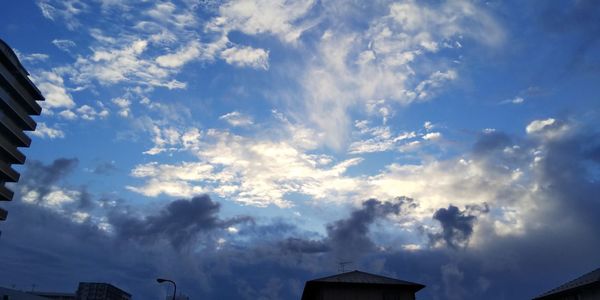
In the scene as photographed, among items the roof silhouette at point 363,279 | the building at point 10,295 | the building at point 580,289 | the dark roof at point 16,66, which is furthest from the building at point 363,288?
the dark roof at point 16,66

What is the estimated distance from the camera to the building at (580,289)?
3684 cm

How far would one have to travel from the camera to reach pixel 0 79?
69.2m

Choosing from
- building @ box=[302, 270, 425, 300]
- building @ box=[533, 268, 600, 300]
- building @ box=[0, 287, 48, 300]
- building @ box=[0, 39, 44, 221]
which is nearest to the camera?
building @ box=[533, 268, 600, 300]

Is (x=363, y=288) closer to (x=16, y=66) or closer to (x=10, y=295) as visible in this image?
(x=10, y=295)

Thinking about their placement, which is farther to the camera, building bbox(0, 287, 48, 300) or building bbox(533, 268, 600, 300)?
building bbox(0, 287, 48, 300)

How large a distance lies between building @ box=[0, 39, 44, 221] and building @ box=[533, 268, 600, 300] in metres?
Result: 79.6

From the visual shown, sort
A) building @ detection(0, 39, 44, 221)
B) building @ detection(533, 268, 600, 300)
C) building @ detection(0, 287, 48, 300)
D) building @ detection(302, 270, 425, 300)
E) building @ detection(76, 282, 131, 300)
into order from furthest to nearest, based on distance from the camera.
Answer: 1. building @ detection(76, 282, 131, 300)
2. building @ detection(0, 39, 44, 221)
3. building @ detection(0, 287, 48, 300)
4. building @ detection(302, 270, 425, 300)
5. building @ detection(533, 268, 600, 300)

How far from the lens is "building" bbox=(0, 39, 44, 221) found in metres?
70.0

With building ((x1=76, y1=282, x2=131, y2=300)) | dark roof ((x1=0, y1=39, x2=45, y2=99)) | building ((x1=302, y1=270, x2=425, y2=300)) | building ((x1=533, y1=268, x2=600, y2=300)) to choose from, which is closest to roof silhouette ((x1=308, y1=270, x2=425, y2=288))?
building ((x1=302, y1=270, x2=425, y2=300))

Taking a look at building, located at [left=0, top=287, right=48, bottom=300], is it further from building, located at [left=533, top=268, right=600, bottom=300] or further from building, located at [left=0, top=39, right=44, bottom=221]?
building, located at [left=533, top=268, right=600, bottom=300]

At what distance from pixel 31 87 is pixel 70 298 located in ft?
498

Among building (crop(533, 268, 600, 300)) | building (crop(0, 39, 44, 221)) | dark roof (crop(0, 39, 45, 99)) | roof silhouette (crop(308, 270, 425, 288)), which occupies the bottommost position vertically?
building (crop(533, 268, 600, 300))

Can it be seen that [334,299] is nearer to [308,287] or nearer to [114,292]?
[308,287]

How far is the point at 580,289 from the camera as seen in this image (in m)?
38.6
